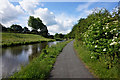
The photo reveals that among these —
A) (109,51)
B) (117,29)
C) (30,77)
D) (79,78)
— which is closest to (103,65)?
(109,51)

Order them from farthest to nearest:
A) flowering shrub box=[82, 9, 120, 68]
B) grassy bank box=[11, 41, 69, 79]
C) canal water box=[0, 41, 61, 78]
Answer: canal water box=[0, 41, 61, 78] → grassy bank box=[11, 41, 69, 79] → flowering shrub box=[82, 9, 120, 68]

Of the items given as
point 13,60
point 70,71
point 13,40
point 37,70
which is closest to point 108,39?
point 70,71

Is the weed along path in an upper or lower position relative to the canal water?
upper

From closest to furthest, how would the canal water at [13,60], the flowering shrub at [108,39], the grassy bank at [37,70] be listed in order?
the flowering shrub at [108,39], the grassy bank at [37,70], the canal water at [13,60]

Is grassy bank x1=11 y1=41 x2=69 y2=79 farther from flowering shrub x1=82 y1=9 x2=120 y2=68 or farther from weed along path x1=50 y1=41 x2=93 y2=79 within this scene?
flowering shrub x1=82 y1=9 x2=120 y2=68

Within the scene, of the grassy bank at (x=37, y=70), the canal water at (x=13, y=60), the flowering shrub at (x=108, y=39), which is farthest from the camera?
the canal water at (x=13, y=60)

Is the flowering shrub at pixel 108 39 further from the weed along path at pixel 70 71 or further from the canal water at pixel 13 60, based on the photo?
the canal water at pixel 13 60

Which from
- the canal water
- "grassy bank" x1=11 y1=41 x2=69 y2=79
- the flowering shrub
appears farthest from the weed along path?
the canal water

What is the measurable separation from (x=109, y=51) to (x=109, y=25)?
1.57 meters

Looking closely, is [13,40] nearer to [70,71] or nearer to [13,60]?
[13,60]

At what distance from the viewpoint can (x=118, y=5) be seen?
4102 mm

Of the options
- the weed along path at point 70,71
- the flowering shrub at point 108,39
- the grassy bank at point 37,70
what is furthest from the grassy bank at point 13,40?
the flowering shrub at point 108,39

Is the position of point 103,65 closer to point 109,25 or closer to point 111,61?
point 111,61

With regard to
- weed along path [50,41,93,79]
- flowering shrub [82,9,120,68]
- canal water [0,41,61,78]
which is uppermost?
flowering shrub [82,9,120,68]
